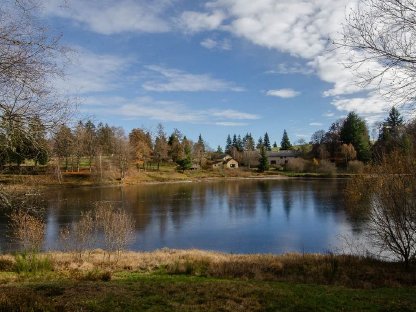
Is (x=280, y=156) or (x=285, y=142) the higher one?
(x=285, y=142)

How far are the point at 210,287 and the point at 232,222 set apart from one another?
74.5 ft

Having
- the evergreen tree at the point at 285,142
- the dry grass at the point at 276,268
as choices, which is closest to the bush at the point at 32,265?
the dry grass at the point at 276,268

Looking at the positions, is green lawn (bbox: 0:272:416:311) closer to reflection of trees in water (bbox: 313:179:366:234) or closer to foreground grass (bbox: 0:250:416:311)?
foreground grass (bbox: 0:250:416:311)

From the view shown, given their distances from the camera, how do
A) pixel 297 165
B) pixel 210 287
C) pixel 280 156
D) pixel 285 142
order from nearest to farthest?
1. pixel 210 287
2. pixel 297 165
3. pixel 280 156
4. pixel 285 142

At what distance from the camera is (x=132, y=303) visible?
24.1 feet

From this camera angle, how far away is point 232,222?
31672mm

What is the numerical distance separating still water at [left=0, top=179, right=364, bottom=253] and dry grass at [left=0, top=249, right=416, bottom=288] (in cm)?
616

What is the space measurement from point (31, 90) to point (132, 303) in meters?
4.26

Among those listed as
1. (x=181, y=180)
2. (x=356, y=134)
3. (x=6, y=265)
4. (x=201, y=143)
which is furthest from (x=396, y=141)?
(x=201, y=143)

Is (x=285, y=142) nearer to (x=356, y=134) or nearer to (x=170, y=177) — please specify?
(x=356, y=134)

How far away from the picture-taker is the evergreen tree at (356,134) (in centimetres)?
8538

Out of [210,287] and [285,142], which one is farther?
[285,142]

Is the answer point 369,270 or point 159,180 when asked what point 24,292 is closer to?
point 369,270

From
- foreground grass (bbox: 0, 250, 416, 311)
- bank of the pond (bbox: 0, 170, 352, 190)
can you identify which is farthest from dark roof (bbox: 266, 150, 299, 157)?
foreground grass (bbox: 0, 250, 416, 311)
